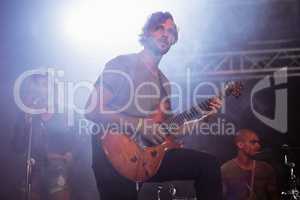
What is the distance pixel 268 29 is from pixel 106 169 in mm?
2239

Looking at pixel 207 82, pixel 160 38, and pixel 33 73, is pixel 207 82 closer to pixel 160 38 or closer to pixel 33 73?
pixel 160 38

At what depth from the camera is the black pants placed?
11.6ft

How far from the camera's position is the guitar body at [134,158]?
145 inches

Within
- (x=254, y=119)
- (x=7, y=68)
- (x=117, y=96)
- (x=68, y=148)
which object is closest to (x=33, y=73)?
(x=7, y=68)

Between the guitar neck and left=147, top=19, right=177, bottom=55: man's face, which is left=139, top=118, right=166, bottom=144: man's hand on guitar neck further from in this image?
left=147, top=19, right=177, bottom=55: man's face

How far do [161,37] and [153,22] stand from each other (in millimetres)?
221

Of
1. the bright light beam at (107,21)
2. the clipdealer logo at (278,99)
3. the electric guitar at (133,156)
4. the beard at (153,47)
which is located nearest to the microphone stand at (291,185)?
the clipdealer logo at (278,99)

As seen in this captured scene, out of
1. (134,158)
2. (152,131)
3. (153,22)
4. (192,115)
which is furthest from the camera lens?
(153,22)

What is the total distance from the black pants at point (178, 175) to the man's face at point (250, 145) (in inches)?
37.9

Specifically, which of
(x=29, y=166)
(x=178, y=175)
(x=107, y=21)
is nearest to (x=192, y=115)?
(x=178, y=175)

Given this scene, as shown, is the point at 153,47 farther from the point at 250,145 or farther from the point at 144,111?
the point at 250,145

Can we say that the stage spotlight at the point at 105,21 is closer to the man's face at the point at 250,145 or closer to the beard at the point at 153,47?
the beard at the point at 153,47

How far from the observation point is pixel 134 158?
3678 mm

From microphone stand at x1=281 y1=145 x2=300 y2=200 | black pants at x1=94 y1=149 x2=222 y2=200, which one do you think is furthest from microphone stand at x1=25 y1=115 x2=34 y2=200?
microphone stand at x1=281 y1=145 x2=300 y2=200
